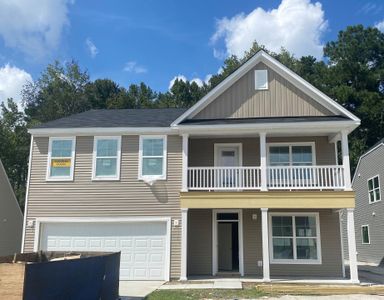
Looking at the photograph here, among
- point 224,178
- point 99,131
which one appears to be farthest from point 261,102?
point 99,131

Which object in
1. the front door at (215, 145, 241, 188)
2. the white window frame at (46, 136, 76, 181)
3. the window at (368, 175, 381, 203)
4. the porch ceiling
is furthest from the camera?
the window at (368, 175, 381, 203)

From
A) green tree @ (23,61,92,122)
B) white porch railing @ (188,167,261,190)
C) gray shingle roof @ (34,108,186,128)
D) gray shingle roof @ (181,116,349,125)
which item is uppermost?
green tree @ (23,61,92,122)

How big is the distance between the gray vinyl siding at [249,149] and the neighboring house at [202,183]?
0.04m

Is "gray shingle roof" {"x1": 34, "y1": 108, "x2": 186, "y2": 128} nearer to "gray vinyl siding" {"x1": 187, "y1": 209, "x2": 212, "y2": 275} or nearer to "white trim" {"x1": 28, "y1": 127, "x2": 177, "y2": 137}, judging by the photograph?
"white trim" {"x1": 28, "y1": 127, "x2": 177, "y2": 137}

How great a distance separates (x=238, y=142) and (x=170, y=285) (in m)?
6.40

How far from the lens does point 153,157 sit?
1611 centimetres

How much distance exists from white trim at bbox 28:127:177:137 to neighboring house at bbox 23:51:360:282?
4 centimetres

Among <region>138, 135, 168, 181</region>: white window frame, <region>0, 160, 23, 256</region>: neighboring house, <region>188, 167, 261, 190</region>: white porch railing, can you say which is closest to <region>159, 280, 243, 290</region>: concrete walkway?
<region>188, 167, 261, 190</region>: white porch railing

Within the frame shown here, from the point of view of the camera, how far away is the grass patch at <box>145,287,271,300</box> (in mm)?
11281

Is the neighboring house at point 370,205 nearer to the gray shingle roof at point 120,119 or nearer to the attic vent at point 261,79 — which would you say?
the attic vent at point 261,79

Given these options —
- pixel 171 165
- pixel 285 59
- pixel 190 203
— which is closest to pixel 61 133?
pixel 171 165

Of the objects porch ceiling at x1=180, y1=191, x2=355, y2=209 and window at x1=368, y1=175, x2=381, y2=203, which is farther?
window at x1=368, y1=175, x2=381, y2=203

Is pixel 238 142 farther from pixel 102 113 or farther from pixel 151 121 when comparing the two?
pixel 102 113

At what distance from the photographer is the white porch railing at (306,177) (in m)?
14.9
